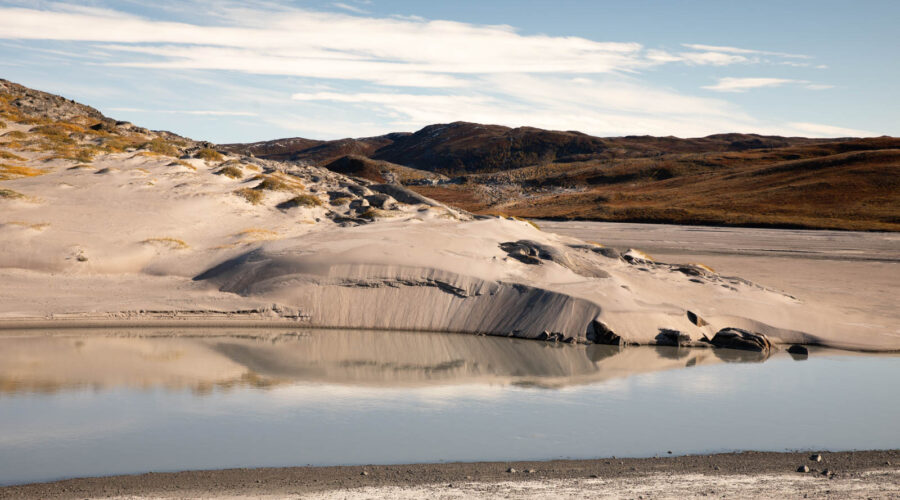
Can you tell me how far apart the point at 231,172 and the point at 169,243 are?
8.16 metres

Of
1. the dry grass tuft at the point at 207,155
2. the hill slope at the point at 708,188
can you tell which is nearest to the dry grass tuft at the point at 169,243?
the dry grass tuft at the point at 207,155

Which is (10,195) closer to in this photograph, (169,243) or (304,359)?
(169,243)

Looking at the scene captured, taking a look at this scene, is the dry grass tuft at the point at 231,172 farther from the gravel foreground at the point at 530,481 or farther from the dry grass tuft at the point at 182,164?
the gravel foreground at the point at 530,481

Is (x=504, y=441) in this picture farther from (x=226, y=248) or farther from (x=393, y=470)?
(x=226, y=248)

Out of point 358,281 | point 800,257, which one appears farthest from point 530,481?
point 800,257

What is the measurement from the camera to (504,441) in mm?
11750

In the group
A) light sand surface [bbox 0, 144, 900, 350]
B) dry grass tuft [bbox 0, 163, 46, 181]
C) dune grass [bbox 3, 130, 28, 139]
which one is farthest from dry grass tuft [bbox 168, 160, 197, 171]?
dune grass [bbox 3, 130, 28, 139]

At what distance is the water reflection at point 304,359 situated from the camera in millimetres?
15555

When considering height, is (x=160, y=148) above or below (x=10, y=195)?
above

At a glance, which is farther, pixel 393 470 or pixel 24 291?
pixel 24 291

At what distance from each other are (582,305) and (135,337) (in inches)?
494

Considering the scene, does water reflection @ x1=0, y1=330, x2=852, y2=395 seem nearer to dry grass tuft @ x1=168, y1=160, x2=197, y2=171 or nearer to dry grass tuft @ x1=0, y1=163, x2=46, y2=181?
dry grass tuft @ x1=0, y1=163, x2=46, y2=181

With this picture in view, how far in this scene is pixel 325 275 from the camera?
23.3m

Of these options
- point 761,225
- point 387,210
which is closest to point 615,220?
point 761,225
